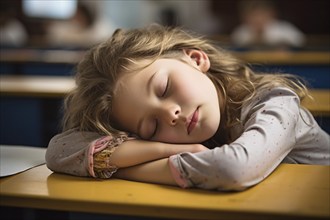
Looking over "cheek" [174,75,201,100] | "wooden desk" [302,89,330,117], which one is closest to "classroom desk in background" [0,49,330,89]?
"wooden desk" [302,89,330,117]

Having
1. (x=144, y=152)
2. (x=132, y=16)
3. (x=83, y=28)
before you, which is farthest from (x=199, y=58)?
(x=132, y=16)

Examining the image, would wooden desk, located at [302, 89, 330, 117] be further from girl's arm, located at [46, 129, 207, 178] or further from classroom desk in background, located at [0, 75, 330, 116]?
girl's arm, located at [46, 129, 207, 178]

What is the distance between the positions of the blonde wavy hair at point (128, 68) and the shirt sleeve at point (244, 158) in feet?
0.54

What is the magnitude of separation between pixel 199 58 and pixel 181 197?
517mm

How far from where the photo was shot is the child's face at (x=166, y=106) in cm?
105

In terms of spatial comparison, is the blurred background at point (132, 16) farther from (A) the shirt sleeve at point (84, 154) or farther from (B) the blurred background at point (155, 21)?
(A) the shirt sleeve at point (84, 154)

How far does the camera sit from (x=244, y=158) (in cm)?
89

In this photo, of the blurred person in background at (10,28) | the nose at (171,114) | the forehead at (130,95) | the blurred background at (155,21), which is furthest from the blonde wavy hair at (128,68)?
the blurred person in background at (10,28)

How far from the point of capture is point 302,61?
2.86 m

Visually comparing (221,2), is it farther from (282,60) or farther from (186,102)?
(186,102)

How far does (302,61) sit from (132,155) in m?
2.05

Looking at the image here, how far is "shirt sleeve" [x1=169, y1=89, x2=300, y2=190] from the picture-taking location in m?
0.87

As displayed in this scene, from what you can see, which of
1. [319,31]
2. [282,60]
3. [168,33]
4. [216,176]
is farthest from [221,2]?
[216,176]

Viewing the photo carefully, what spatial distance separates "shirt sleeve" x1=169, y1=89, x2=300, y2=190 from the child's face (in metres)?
0.10
